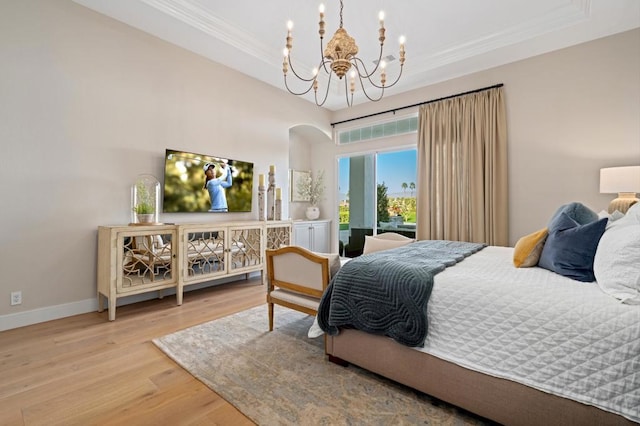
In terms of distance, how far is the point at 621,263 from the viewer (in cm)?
133

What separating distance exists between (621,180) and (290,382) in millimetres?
3482

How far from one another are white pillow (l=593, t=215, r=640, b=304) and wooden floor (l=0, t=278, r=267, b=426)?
182cm

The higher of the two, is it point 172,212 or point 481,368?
point 172,212

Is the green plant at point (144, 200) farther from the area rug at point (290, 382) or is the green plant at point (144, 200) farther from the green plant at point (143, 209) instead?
the area rug at point (290, 382)

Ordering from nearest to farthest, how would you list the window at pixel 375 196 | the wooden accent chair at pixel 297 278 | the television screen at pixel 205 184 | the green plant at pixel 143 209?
1. the wooden accent chair at pixel 297 278
2. the green plant at pixel 143 209
3. the television screen at pixel 205 184
4. the window at pixel 375 196

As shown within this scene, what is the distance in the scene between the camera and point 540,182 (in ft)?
11.9

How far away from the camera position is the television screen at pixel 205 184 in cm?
344

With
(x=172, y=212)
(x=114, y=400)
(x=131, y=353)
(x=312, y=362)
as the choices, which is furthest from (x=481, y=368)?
(x=172, y=212)

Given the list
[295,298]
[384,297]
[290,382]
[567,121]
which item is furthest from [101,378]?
[567,121]

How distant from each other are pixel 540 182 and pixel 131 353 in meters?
4.61

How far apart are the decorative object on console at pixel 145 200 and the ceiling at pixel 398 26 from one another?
1.68m

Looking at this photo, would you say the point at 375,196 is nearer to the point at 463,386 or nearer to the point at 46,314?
the point at 463,386

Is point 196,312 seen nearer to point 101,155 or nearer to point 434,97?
point 101,155

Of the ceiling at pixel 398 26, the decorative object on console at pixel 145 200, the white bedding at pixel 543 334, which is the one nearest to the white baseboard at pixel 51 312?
the decorative object on console at pixel 145 200
